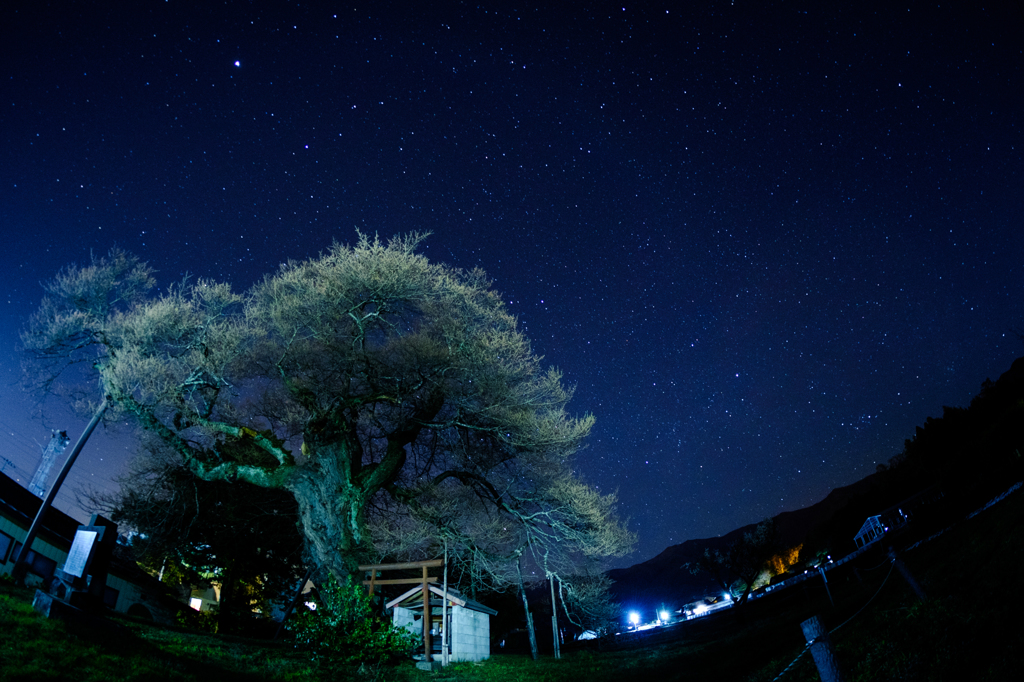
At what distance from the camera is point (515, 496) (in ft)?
55.1

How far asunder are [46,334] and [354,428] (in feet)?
30.7

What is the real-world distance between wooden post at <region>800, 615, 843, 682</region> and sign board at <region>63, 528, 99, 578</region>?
34.6 ft

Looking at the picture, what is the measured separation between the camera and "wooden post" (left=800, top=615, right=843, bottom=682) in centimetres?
442

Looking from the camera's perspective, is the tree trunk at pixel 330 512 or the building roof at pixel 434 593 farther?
the building roof at pixel 434 593

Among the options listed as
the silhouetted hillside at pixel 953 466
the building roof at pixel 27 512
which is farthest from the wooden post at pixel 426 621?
the silhouetted hillside at pixel 953 466

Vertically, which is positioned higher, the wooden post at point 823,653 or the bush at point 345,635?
the bush at point 345,635

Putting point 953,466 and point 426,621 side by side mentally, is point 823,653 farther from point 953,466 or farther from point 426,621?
point 953,466

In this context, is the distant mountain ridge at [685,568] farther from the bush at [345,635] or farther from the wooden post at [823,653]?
the wooden post at [823,653]

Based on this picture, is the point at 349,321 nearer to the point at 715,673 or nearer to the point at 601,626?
the point at 715,673

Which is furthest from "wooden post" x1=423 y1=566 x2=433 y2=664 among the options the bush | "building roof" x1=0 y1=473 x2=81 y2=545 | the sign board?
"building roof" x1=0 y1=473 x2=81 y2=545

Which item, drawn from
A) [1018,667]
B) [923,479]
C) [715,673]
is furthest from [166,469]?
[923,479]

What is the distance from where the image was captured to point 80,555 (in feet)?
26.9

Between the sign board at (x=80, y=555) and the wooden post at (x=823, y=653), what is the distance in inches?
415

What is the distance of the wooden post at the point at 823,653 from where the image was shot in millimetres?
4422
